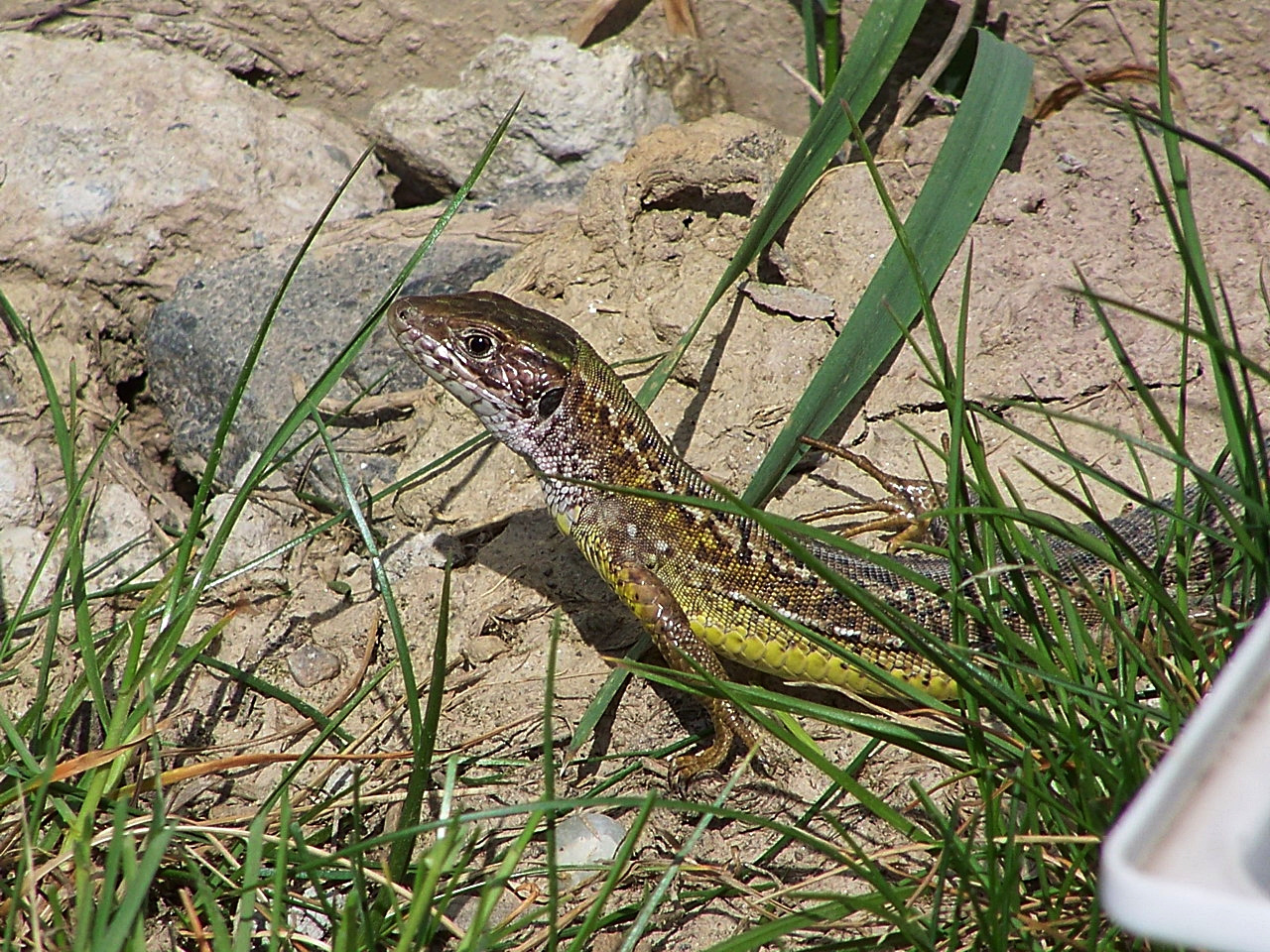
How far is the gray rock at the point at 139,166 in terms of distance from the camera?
4879 mm

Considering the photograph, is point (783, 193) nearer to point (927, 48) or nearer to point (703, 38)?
point (927, 48)

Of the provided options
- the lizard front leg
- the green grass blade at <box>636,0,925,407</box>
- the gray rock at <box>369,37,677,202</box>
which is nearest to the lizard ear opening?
the green grass blade at <box>636,0,925,407</box>

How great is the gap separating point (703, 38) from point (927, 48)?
1095 millimetres

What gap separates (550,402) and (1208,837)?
2852 millimetres

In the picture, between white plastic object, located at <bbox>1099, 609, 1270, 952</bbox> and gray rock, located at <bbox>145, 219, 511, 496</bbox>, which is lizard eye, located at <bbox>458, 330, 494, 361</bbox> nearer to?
gray rock, located at <bbox>145, 219, 511, 496</bbox>

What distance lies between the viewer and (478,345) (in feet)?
12.0

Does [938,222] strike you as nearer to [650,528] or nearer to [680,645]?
[650,528]

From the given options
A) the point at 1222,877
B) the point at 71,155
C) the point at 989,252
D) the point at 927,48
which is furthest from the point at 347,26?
the point at 1222,877

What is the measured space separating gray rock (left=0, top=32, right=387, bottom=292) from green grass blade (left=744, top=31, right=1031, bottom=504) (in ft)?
8.62

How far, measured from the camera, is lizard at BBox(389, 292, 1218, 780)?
3455mm

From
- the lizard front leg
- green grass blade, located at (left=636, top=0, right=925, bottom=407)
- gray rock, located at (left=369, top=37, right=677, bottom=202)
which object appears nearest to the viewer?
the lizard front leg

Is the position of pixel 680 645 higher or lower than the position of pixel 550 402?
lower

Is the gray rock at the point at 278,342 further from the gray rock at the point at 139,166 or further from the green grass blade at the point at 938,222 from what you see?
the green grass blade at the point at 938,222

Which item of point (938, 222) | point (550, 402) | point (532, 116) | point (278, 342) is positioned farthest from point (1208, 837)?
point (532, 116)
